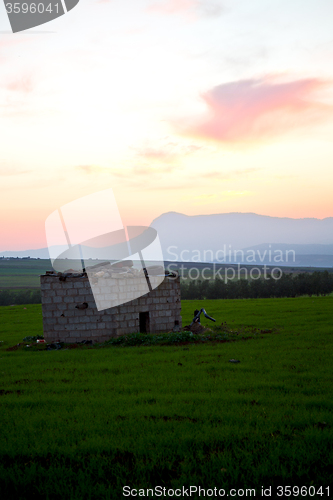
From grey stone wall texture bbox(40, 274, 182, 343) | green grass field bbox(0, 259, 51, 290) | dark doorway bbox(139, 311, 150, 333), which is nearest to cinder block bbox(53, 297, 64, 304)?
grey stone wall texture bbox(40, 274, 182, 343)

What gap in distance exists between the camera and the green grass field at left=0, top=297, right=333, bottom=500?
15.7 ft

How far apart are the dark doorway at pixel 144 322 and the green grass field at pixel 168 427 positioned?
7.11 meters

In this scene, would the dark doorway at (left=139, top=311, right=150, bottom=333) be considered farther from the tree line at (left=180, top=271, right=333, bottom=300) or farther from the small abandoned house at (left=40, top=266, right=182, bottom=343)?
the tree line at (left=180, top=271, right=333, bottom=300)

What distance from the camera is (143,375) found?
34.0 feet

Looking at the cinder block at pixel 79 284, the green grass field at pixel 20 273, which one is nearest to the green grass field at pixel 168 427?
the cinder block at pixel 79 284

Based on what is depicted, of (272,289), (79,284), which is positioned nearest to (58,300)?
(79,284)

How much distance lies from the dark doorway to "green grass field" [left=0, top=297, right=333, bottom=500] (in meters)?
7.11

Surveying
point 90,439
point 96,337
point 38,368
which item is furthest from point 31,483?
point 96,337

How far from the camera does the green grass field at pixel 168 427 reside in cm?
479

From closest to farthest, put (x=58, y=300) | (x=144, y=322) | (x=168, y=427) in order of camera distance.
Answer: (x=168, y=427) < (x=58, y=300) < (x=144, y=322)

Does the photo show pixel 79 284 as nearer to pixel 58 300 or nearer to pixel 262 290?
pixel 58 300

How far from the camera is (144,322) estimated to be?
779 inches

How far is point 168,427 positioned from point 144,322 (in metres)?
13.5

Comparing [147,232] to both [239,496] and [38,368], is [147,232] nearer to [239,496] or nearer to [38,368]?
[38,368]
